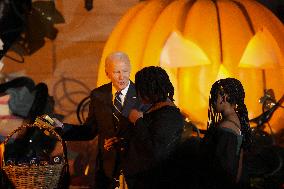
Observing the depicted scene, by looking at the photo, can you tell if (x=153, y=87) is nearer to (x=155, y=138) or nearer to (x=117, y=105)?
(x=155, y=138)

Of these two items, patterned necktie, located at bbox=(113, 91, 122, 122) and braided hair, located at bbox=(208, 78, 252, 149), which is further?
patterned necktie, located at bbox=(113, 91, 122, 122)

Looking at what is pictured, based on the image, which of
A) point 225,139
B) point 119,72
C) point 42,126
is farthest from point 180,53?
point 225,139

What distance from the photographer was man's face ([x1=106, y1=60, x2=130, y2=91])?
14.0ft

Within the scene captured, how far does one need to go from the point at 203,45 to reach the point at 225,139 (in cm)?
207

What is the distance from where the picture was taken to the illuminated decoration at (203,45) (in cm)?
523

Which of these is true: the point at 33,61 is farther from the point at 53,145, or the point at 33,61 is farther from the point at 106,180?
the point at 106,180

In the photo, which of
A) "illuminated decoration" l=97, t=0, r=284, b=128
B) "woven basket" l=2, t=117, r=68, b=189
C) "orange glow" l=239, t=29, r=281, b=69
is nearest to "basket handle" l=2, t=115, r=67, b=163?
"woven basket" l=2, t=117, r=68, b=189

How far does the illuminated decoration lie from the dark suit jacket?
100 centimetres

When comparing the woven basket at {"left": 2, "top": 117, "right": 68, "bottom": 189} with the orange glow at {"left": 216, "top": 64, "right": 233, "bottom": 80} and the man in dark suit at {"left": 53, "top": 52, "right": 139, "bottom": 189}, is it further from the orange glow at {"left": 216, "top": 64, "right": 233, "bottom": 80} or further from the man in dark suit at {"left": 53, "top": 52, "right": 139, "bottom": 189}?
the orange glow at {"left": 216, "top": 64, "right": 233, "bottom": 80}

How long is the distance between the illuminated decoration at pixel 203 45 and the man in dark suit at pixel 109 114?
100 cm

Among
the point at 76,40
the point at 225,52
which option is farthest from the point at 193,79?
the point at 76,40

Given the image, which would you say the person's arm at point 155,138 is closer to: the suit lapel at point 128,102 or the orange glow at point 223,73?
the suit lapel at point 128,102

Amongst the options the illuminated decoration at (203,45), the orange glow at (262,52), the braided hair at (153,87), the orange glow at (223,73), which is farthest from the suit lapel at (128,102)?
the orange glow at (262,52)

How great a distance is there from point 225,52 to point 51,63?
164cm
